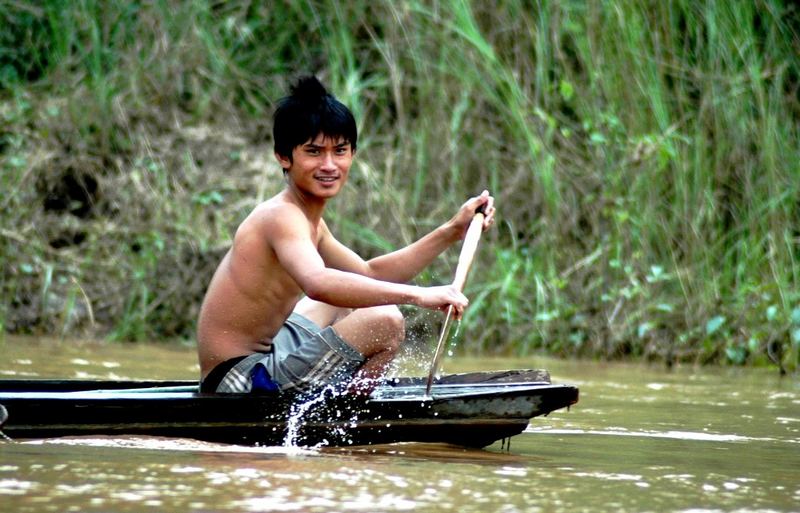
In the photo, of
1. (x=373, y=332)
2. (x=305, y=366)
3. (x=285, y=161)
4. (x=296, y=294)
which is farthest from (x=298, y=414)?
(x=285, y=161)

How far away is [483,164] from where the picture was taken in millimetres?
8305

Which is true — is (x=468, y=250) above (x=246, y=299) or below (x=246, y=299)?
above

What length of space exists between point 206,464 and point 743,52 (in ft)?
17.6

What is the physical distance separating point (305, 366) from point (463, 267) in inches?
21.2

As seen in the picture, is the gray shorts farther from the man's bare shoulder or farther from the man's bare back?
the man's bare shoulder

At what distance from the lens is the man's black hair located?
4164 millimetres

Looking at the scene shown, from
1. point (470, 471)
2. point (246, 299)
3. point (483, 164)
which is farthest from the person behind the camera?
point (483, 164)

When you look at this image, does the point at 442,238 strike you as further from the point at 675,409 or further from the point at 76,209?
the point at 76,209

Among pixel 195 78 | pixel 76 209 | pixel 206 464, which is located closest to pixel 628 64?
pixel 195 78

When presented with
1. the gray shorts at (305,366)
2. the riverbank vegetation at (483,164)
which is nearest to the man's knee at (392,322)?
the gray shorts at (305,366)

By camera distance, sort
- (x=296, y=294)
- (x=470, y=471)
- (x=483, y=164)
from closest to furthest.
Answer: (x=470, y=471) → (x=296, y=294) → (x=483, y=164)

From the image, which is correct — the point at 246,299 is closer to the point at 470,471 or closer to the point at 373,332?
the point at 373,332

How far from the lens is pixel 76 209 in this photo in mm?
8898

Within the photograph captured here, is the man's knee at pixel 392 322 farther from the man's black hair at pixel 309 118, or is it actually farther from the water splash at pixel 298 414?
the man's black hair at pixel 309 118
